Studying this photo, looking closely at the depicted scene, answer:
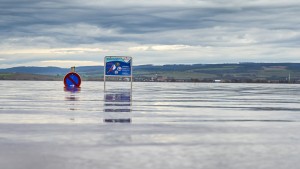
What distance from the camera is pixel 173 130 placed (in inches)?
641

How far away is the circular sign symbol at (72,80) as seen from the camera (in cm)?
6331

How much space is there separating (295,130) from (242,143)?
3667 mm

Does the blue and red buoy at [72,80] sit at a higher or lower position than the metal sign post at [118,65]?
lower

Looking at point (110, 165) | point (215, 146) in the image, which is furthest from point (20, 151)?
point (215, 146)

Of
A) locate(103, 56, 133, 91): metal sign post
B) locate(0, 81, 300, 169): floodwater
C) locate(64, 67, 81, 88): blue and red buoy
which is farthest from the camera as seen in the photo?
locate(64, 67, 81, 88): blue and red buoy

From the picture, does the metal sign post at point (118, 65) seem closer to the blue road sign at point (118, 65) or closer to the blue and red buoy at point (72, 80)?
the blue road sign at point (118, 65)

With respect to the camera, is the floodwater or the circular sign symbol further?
the circular sign symbol

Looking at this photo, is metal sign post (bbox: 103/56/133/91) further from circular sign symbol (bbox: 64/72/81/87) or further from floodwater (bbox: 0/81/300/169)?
floodwater (bbox: 0/81/300/169)

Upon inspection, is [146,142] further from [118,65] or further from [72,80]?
[72,80]

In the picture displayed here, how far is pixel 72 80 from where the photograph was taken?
2549 inches

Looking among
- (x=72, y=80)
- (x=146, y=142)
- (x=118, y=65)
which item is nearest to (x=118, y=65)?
(x=118, y=65)

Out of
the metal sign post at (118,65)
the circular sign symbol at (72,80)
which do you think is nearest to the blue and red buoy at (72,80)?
the circular sign symbol at (72,80)

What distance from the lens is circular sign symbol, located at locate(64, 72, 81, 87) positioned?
63312 mm

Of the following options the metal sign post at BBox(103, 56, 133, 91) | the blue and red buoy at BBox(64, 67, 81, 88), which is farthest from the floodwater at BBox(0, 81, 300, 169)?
the blue and red buoy at BBox(64, 67, 81, 88)
